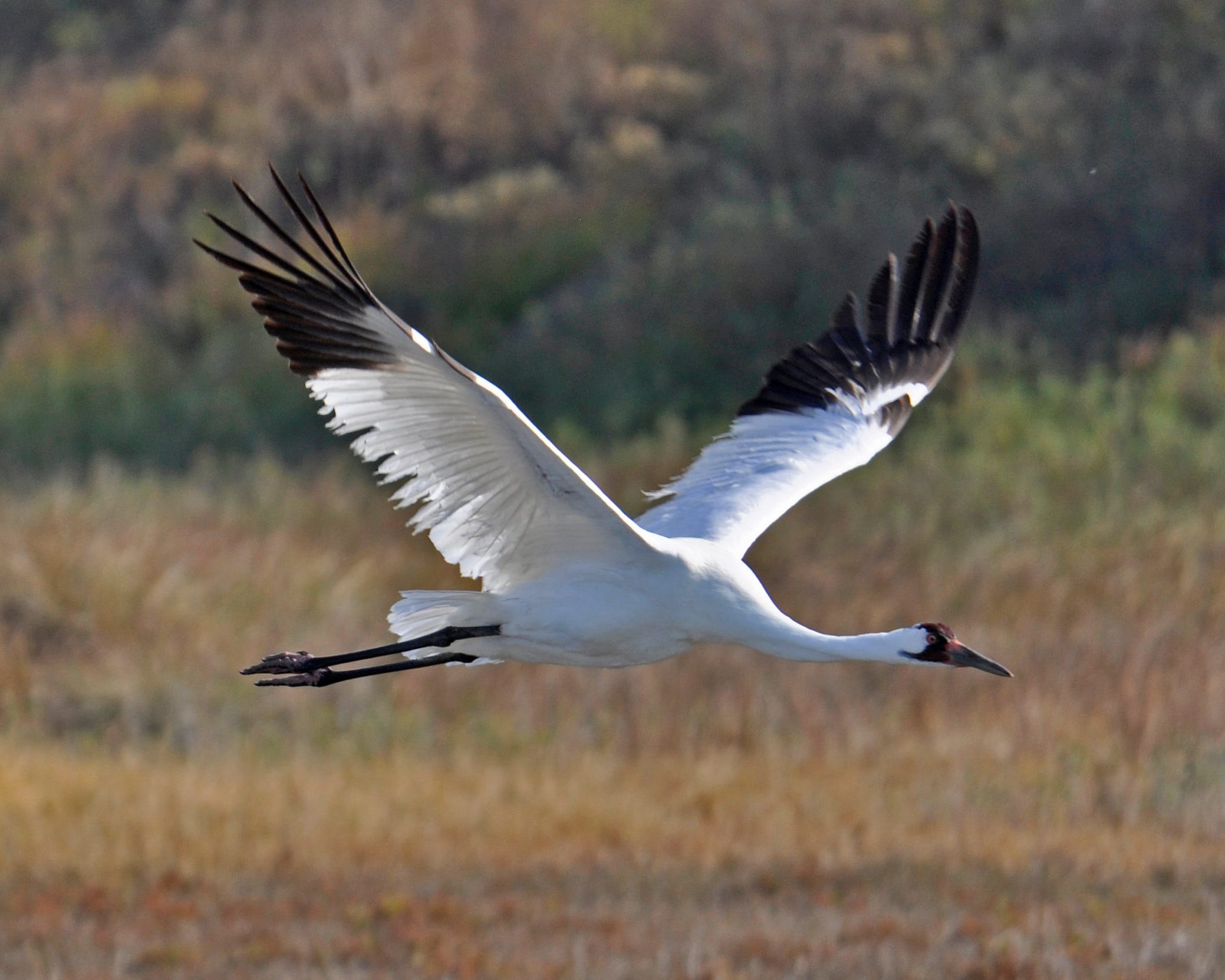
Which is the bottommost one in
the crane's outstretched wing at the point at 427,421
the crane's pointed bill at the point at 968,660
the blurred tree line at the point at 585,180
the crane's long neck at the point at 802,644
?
the crane's pointed bill at the point at 968,660

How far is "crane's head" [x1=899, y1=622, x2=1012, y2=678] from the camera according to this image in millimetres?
6164

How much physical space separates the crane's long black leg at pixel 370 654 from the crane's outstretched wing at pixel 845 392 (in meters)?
1.11

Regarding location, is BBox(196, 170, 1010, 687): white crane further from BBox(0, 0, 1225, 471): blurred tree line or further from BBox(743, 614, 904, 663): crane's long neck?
BBox(0, 0, 1225, 471): blurred tree line

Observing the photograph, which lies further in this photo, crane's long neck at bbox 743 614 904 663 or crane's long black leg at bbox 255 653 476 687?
crane's long black leg at bbox 255 653 476 687

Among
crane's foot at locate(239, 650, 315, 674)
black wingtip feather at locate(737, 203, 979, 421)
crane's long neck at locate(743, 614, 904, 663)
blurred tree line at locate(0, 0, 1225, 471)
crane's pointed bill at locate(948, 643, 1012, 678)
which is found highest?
blurred tree line at locate(0, 0, 1225, 471)

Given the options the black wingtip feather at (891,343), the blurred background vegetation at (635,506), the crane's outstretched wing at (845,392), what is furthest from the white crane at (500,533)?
the blurred background vegetation at (635,506)

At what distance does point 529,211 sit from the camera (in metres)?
27.3

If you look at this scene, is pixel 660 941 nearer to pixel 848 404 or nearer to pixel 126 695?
pixel 848 404

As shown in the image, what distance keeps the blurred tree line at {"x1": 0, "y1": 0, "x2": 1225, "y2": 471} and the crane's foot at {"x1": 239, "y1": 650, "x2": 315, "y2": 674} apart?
1323cm

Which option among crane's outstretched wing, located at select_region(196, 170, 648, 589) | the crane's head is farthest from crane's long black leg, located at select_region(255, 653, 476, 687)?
the crane's head

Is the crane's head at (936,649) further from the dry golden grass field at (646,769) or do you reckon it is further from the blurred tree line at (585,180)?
the blurred tree line at (585,180)

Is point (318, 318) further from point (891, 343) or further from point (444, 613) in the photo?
point (891, 343)

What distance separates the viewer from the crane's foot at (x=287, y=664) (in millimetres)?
6375

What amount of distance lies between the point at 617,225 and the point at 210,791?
16.5 metres
